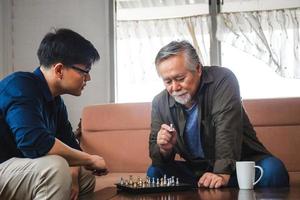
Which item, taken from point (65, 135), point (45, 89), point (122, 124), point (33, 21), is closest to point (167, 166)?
point (65, 135)

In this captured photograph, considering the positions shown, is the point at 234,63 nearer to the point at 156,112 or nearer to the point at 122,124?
the point at 122,124

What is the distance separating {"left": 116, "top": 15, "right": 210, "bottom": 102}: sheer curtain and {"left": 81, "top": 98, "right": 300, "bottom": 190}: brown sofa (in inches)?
21.8

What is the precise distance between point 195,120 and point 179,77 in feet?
0.74

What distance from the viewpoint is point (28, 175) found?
1.24 metres

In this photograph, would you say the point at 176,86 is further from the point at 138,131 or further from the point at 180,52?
the point at 138,131

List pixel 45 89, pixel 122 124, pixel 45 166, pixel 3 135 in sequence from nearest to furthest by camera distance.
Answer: pixel 45 166, pixel 3 135, pixel 45 89, pixel 122 124

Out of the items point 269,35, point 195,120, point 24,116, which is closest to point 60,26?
point 269,35

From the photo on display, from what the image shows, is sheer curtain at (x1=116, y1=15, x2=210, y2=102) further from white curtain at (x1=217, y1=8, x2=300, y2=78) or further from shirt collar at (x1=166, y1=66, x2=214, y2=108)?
shirt collar at (x1=166, y1=66, x2=214, y2=108)

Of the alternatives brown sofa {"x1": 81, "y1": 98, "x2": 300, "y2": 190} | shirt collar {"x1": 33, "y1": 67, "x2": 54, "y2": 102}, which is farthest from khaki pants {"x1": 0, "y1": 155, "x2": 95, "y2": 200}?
brown sofa {"x1": 81, "y1": 98, "x2": 300, "y2": 190}

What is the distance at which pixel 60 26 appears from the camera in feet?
11.8

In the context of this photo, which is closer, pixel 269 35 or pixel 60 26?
pixel 269 35

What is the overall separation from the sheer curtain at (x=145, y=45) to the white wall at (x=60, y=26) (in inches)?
5.3

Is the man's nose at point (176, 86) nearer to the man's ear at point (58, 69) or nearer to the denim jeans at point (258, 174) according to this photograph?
the denim jeans at point (258, 174)

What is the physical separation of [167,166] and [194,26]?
6.06 feet
